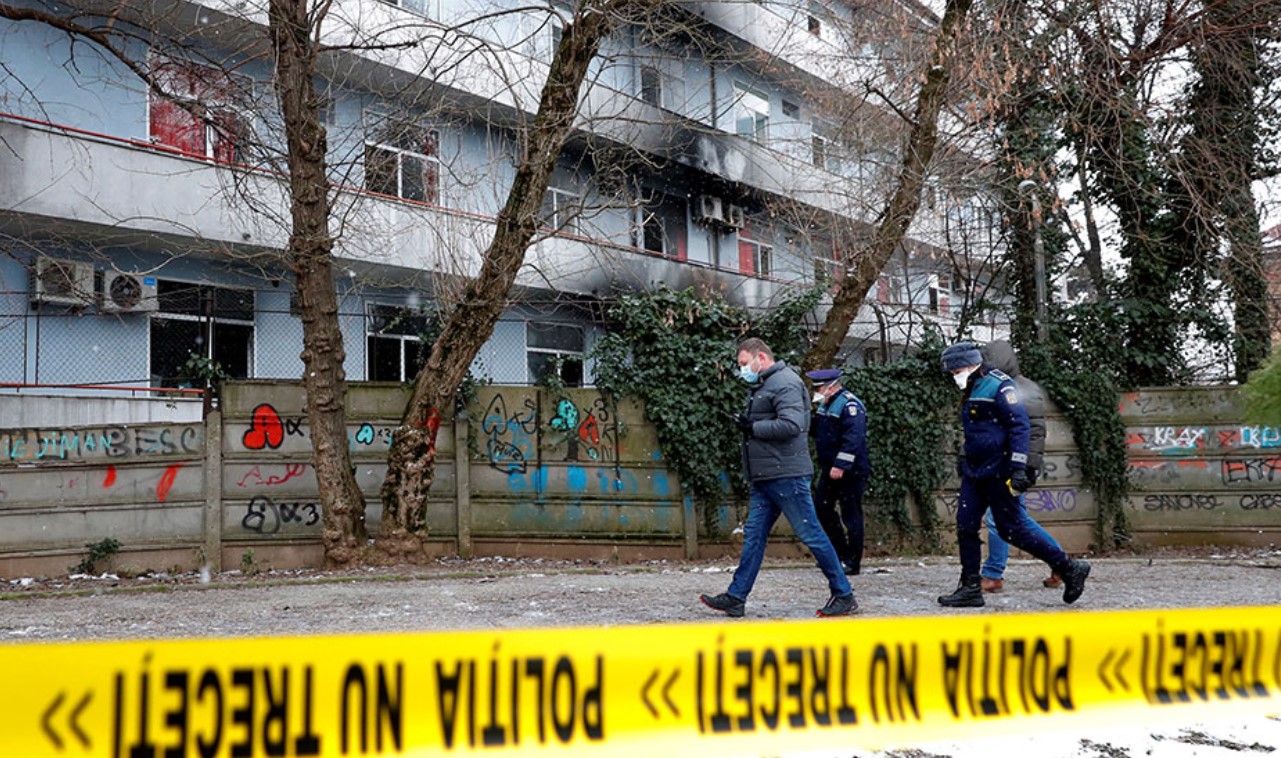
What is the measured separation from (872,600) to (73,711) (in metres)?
5.94

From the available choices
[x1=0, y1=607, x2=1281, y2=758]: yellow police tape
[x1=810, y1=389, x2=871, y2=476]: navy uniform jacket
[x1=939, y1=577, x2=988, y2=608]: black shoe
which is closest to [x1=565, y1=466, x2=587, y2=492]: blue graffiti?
[x1=810, y1=389, x2=871, y2=476]: navy uniform jacket

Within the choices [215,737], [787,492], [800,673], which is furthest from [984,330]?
[215,737]

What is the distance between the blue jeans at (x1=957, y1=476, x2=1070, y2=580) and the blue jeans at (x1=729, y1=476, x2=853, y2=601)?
1.09 metres

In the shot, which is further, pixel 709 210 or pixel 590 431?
pixel 709 210

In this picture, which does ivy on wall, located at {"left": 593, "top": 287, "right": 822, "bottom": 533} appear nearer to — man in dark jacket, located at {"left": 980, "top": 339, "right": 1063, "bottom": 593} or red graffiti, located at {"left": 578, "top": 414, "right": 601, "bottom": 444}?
red graffiti, located at {"left": 578, "top": 414, "right": 601, "bottom": 444}

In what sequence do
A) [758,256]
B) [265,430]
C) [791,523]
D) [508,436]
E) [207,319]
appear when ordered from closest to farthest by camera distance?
[791,523], [265,430], [508,436], [207,319], [758,256]

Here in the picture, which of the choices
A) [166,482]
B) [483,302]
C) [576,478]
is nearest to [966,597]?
[576,478]

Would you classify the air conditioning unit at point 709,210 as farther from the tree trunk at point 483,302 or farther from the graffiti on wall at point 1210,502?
the tree trunk at point 483,302

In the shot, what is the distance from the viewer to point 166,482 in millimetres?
10328

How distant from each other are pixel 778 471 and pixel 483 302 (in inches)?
185

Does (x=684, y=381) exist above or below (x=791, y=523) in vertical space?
above

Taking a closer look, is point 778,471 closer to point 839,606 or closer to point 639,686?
point 839,606

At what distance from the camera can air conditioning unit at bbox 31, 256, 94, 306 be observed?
41.5 ft

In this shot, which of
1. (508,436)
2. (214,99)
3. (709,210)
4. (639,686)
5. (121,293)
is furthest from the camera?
(709,210)
